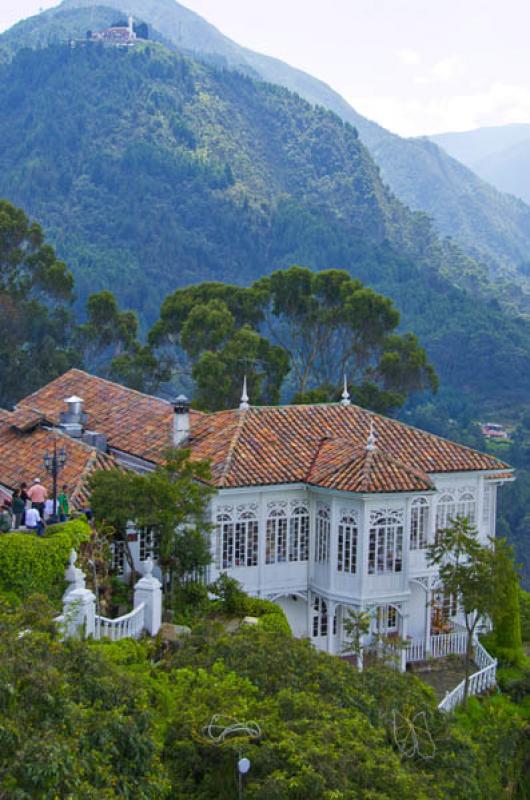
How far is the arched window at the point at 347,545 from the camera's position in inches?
909

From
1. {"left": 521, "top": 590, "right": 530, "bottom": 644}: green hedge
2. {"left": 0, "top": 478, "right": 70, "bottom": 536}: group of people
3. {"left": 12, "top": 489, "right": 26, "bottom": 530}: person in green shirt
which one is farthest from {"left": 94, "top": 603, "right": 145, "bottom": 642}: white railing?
{"left": 521, "top": 590, "right": 530, "bottom": 644}: green hedge

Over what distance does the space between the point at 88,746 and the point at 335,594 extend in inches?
537

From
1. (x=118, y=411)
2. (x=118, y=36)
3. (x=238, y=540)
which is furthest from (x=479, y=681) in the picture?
(x=118, y=36)

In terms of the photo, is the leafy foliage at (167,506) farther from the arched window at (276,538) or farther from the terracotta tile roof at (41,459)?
the arched window at (276,538)

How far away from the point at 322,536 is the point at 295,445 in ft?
6.87

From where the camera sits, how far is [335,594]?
76.7 ft

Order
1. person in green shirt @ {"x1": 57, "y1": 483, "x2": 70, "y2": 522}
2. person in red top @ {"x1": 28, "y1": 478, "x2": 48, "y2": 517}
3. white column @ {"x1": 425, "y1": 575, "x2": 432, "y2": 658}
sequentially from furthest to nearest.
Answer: white column @ {"x1": 425, "y1": 575, "x2": 432, "y2": 658} → person in red top @ {"x1": 28, "y1": 478, "x2": 48, "y2": 517} → person in green shirt @ {"x1": 57, "y1": 483, "x2": 70, "y2": 522}

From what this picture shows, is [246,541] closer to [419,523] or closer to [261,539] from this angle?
[261,539]

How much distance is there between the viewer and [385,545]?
23.2 metres

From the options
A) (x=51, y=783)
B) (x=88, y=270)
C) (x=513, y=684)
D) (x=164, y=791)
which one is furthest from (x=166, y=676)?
(x=88, y=270)

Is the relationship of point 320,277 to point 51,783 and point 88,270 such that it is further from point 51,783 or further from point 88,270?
point 88,270

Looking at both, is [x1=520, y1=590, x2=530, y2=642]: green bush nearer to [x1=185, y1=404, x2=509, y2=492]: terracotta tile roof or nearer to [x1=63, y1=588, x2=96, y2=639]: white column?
[x1=185, y1=404, x2=509, y2=492]: terracotta tile roof

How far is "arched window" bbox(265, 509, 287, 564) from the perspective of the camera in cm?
2373

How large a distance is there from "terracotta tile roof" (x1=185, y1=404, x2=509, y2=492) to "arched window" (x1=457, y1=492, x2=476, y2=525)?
67 cm
